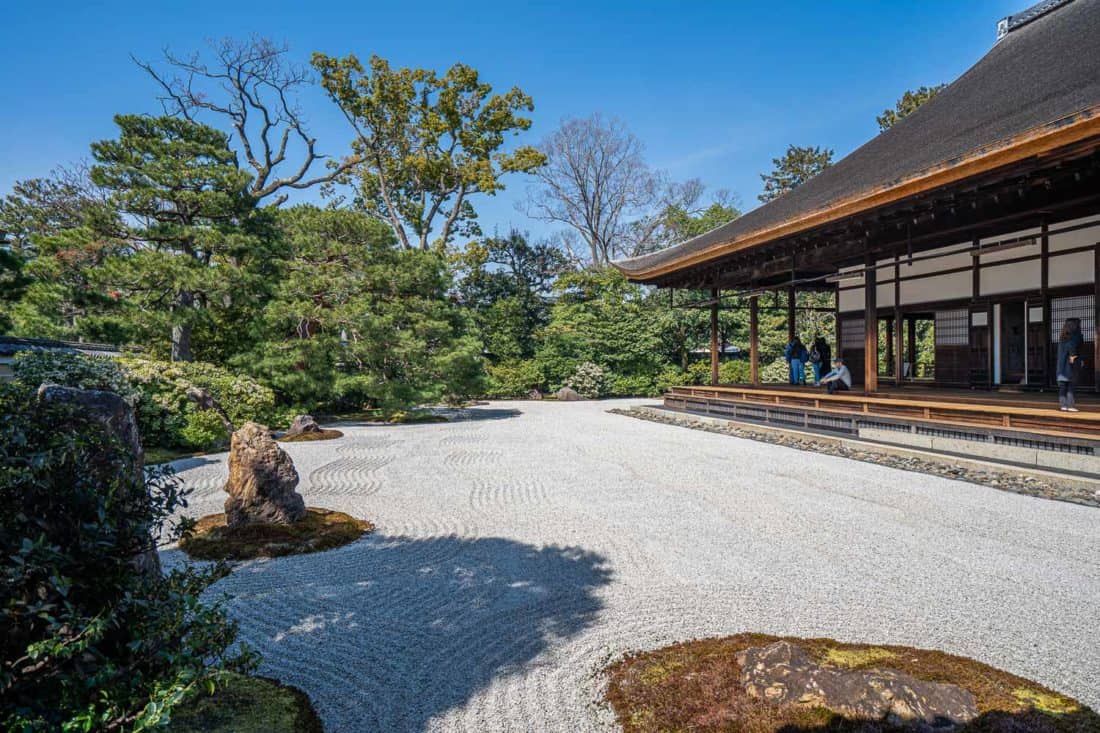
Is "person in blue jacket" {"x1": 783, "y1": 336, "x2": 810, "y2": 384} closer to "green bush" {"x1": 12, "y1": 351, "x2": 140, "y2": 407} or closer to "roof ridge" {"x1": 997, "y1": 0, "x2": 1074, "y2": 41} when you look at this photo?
"roof ridge" {"x1": 997, "y1": 0, "x2": 1074, "y2": 41}

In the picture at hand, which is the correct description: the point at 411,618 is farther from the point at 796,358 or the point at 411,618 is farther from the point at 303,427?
the point at 796,358

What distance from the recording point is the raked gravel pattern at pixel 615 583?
267cm

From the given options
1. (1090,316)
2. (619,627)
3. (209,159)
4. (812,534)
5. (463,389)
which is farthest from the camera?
(463,389)

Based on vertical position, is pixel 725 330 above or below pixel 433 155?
below

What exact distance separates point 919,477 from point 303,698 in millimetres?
6898

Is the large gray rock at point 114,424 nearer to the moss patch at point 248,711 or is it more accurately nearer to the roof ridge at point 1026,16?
the moss patch at point 248,711

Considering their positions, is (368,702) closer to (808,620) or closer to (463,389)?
(808,620)

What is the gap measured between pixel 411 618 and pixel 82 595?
2.00 m

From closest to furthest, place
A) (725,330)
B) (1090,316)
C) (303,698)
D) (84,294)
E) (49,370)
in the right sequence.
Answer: (303,698) < (49,370) < (1090,316) < (84,294) < (725,330)

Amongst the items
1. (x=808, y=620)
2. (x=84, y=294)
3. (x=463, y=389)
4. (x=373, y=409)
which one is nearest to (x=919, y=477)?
(x=808, y=620)

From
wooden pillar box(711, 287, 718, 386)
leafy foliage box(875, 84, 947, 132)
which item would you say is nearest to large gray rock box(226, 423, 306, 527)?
wooden pillar box(711, 287, 718, 386)

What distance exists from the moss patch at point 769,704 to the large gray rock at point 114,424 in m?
2.00

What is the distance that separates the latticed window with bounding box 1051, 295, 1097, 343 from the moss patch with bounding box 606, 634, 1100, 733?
28.8 feet

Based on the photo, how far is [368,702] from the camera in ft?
8.23
